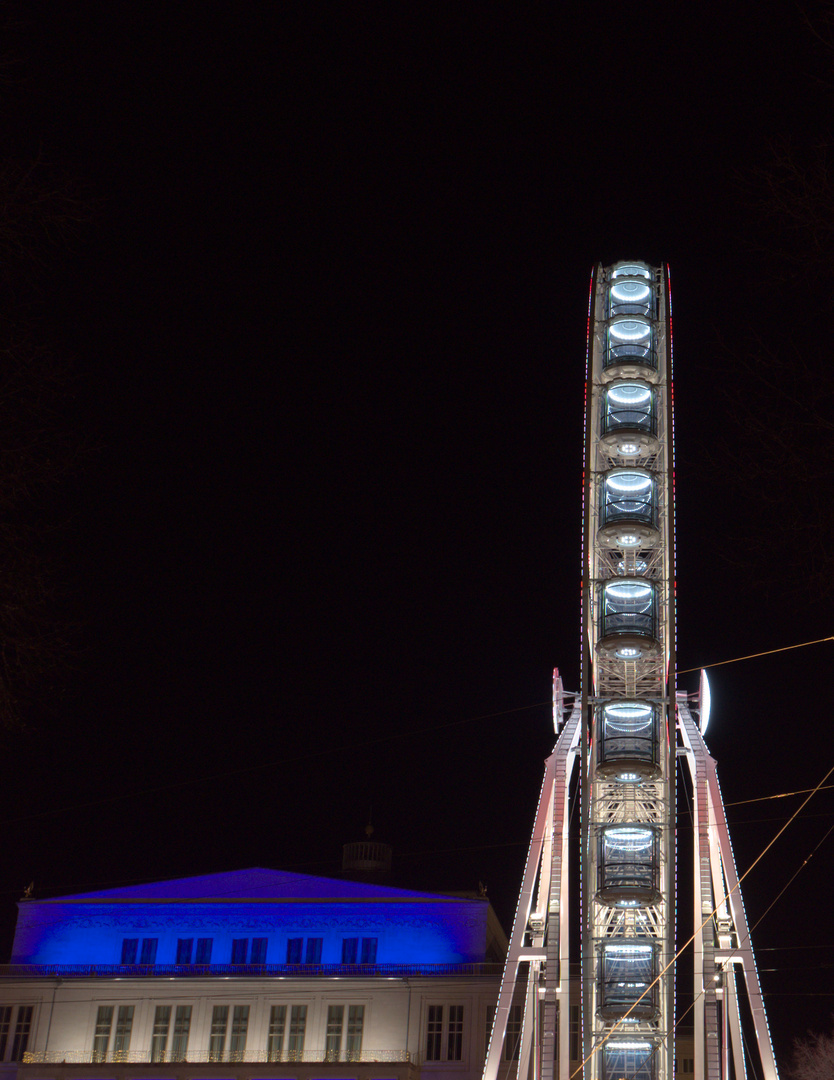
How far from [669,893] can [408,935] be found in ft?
92.5

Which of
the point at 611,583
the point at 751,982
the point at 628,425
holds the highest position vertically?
the point at 628,425

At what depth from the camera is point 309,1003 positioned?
196 feet

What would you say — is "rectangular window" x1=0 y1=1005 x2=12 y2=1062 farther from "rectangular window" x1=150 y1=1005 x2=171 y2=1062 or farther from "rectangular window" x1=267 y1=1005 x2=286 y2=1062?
"rectangular window" x1=267 y1=1005 x2=286 y2=1062

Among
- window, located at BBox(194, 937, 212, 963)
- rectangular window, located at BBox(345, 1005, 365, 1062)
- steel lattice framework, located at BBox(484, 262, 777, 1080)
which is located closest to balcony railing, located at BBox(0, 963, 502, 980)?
window, located at BBox(194, 937, 212, 963)

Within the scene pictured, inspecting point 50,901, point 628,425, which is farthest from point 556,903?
point 50,901

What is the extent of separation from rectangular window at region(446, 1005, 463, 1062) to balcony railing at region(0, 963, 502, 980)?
5.40 ft

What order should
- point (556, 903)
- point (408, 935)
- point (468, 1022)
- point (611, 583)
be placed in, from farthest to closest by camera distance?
point (408, 935) → point (468, 1022) → point (611, 583) → point (556, 903)

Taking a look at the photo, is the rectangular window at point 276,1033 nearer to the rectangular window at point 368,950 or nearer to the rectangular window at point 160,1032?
the rectangular window at point 368,950

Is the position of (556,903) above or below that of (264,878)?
below

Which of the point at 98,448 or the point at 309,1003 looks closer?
the point at 98,448

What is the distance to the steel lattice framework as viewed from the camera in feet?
118

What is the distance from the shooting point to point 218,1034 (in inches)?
2350

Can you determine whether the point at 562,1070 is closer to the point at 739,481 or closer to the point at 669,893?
the point at 669,893

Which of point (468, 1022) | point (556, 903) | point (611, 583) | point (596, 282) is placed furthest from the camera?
point (468, 1022)
